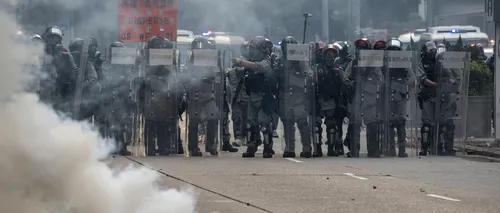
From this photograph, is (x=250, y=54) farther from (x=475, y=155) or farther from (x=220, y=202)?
(x=220, y=202)

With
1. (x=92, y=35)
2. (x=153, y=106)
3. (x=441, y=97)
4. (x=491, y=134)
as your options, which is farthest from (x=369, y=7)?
(x=92, y=35)

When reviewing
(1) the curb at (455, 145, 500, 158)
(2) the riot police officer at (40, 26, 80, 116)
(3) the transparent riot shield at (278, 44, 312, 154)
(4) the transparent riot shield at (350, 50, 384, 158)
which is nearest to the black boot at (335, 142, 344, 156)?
(4) the transparent riot shield at (350, 50, 384, 158)

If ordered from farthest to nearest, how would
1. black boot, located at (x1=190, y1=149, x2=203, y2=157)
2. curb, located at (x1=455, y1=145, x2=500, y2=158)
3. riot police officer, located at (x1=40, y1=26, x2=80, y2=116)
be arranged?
curb, located at (x1=455, y1=145, x2=500, y2=158) → black boot, located at (x1=190, y1=149, x2=203, y2=157) → riot police officer, located at (x1=40, y1=26, x2=80, y2=116)

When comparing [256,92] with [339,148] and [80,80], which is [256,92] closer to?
[339,148]

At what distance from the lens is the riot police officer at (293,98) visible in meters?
18.0

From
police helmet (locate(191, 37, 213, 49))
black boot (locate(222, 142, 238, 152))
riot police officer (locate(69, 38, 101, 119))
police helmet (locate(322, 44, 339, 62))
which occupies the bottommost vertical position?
black boot (locate(222, 142, 238, 152))

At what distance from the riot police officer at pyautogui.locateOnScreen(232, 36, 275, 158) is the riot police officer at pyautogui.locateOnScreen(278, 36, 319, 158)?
23 cm

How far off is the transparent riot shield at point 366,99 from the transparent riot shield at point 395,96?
0.49ft

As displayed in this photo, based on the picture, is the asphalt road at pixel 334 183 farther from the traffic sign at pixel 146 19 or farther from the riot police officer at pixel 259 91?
the traffic sign at pixel 146 19

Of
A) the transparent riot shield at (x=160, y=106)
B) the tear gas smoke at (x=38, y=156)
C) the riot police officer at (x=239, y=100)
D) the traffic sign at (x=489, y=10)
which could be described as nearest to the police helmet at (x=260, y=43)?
the riot police officer at (x=239, y=100)

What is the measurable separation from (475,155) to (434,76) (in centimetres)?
169

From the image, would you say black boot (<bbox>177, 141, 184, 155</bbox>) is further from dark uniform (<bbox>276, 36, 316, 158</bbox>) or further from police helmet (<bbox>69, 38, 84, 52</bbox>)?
police helmet (<bbox>69, 38, 84, 52</bbox>)

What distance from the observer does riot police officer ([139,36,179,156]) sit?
717 inches

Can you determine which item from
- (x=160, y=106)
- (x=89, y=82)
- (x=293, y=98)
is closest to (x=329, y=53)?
(x=293, y=98)
